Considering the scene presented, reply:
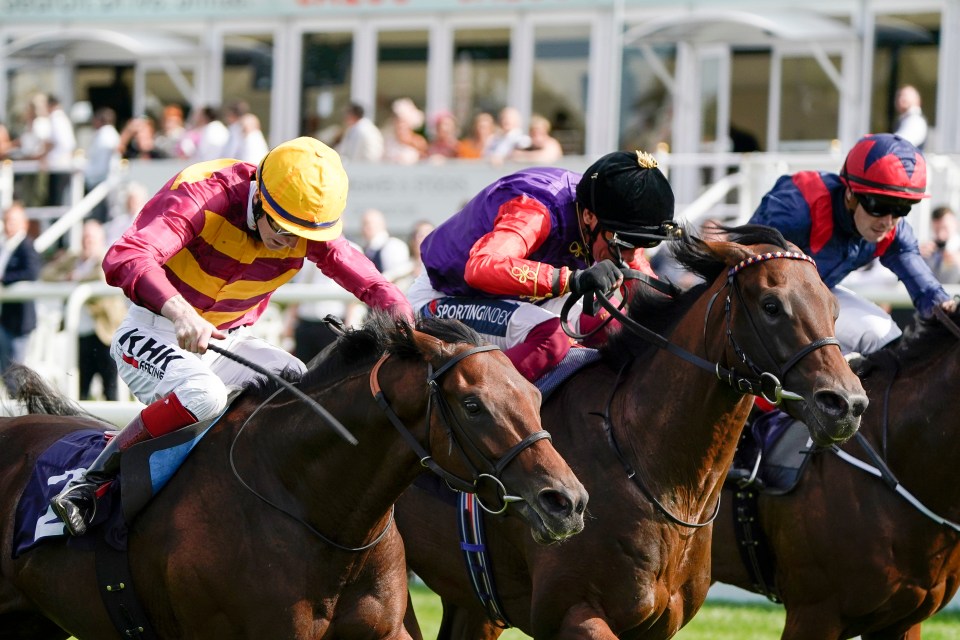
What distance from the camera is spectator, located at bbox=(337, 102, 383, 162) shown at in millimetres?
14383

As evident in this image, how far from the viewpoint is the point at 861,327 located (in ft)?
20.3

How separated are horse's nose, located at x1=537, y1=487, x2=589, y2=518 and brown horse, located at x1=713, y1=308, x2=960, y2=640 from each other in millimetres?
1895

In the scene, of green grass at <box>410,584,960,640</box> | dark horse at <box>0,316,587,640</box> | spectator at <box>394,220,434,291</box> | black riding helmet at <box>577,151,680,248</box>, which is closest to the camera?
dark horse at <box>0,316,587,640</box>

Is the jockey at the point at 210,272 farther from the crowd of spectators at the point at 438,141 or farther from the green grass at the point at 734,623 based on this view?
the crowd of spectators at the point at 438,141

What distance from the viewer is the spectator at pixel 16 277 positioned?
10.5 metres

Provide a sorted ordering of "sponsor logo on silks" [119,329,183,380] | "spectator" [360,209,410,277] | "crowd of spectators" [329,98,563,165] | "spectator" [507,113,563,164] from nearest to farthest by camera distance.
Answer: "sponsor logo on silks" [119,329,183,380], "spectator" [360,209,410,277], "spectator" [507,113,563,164], "crowd of spectators" [329,98,563,165]

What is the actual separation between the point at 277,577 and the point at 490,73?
13323 millimetres

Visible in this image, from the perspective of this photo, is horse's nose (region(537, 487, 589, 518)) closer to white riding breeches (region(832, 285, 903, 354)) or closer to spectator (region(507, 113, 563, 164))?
white riding breeches (region(832, 285, 903, 354))

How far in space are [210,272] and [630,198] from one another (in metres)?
1.46

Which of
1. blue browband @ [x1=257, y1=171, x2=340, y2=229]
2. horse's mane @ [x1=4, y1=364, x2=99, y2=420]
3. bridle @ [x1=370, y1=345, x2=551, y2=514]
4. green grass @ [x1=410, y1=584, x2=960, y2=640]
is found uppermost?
blue browband @ [x1=257, y1=171, x2=340, y2=229]

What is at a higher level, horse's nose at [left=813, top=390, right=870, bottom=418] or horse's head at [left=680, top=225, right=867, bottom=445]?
horse's head at [left=680, top=225, right=867, bottom=445]

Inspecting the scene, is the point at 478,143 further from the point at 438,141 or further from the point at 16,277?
the point at 16,277

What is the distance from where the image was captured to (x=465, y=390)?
4.12m

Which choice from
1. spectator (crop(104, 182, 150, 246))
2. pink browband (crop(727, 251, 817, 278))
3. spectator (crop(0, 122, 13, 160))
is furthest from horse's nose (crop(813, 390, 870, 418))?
spectator (crop(0, 122, 13, 160))
